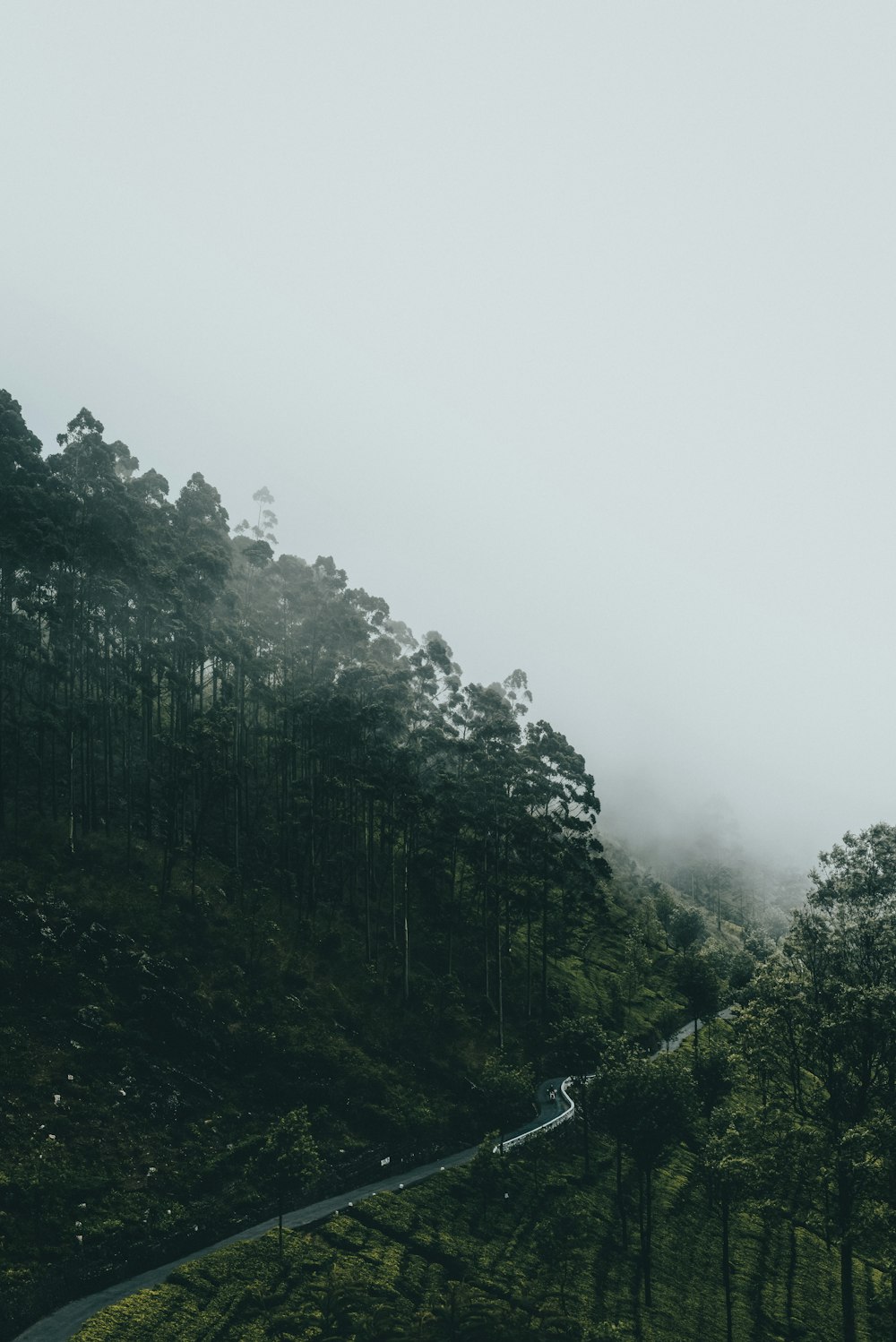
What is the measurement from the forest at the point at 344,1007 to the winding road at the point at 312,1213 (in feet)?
2.17

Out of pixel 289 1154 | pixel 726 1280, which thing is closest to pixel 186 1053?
pixel 289 1154

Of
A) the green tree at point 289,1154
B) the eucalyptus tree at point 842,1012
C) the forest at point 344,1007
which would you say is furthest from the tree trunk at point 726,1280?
the green tree at point 289,1154

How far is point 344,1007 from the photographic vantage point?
55.2m

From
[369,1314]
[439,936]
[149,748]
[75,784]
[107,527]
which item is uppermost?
[107,527]

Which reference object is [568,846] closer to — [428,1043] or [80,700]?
[428,1043]

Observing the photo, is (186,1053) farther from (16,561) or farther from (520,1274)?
(16,561)

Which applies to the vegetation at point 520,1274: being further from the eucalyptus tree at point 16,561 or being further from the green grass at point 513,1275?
the eucalyptus tree at point 16,561

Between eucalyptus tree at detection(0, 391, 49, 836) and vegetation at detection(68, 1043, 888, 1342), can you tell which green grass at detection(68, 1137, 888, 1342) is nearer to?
vegetation at detection(68, 1043, 888, 1342)

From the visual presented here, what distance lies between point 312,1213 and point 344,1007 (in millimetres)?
18428

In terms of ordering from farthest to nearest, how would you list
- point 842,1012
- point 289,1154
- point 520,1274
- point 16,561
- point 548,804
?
1. point 548,804
2. point 16,561
3. point 520,1274
4. point 289,1154
5. point 842,1012

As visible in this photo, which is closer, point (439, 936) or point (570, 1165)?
point (570, 1165)

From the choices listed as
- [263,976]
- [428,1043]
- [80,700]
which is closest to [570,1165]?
[428,1043]

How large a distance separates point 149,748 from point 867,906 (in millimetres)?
52689

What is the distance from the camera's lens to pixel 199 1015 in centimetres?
4753
